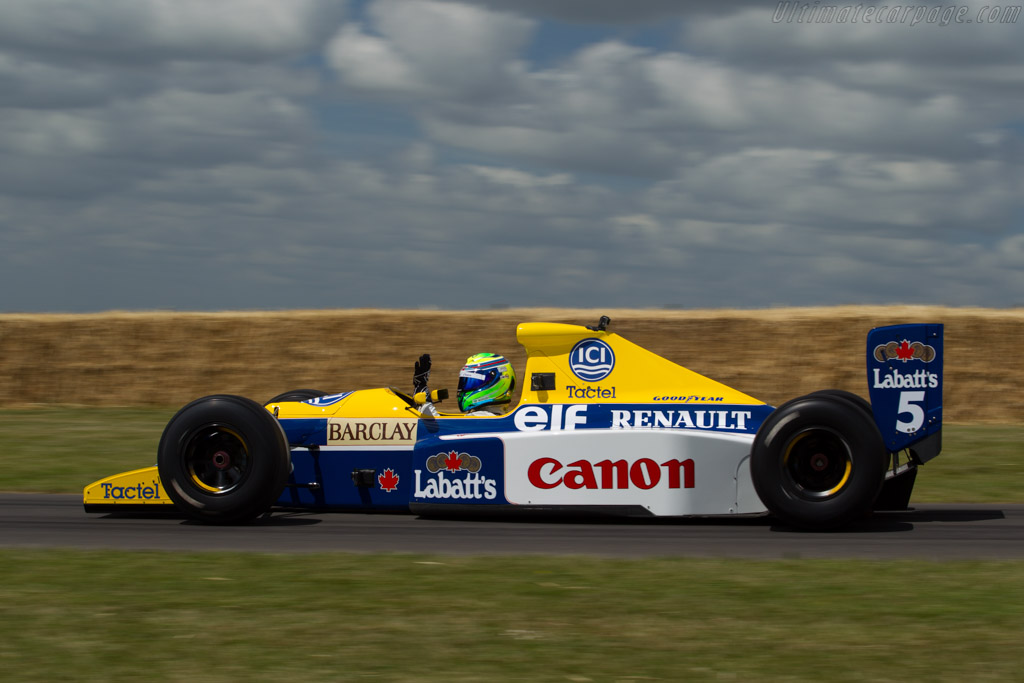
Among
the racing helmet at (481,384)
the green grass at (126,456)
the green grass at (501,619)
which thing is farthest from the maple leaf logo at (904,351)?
the racing helmet at (481,384)

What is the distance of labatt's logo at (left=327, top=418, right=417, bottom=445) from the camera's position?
883cm

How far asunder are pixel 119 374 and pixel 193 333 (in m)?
1.65

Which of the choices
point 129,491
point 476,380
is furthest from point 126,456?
point 476,380

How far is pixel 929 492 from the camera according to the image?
1060cm

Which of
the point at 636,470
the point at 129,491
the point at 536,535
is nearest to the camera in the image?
the point at 536,535

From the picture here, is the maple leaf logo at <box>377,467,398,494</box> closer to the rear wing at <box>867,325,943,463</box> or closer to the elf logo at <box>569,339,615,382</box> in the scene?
the elf logo at <box>569,339,615,382</box>

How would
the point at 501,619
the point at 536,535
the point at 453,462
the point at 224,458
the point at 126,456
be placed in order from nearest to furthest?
the point at 501,619
the point at 536,535
the point at 224,458
the point at 453,462
the point at 126,456

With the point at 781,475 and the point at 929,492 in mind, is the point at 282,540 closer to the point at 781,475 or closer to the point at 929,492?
the point at 781,475

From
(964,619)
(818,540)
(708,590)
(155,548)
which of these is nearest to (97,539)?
(155,548)

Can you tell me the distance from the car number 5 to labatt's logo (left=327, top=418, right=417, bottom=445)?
3.70m

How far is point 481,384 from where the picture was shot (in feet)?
30.6

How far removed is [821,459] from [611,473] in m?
1.53

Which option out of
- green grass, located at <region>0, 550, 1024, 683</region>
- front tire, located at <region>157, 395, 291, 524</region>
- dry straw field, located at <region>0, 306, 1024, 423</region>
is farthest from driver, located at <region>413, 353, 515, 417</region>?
dry straw field, located at <region>0, 306, 1024, 423</region>

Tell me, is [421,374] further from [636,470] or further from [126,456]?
[126,456]
